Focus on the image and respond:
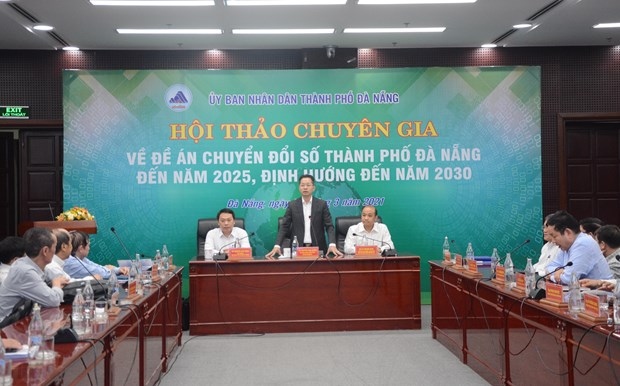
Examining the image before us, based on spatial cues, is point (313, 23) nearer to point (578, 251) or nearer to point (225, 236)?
point (225, 236)

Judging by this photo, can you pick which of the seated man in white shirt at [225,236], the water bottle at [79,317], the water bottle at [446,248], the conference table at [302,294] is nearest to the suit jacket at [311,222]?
the seated man in white shirt at [225,236]

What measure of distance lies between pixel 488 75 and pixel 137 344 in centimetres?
594

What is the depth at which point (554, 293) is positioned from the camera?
11.1 ft

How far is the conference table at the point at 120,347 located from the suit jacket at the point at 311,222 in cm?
165

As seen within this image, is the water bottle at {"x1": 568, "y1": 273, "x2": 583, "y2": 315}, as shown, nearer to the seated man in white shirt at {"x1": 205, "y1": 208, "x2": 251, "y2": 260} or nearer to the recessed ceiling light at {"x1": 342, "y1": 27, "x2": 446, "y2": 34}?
the seated man in white shirt at {"x1": 205, "y1": 208, "x2": 251, "y2": 260}

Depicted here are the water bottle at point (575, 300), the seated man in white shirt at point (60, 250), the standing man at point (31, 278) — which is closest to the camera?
the water bottle at point (575, 300)

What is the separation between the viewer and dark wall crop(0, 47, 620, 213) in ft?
27.1

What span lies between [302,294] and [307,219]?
981mm

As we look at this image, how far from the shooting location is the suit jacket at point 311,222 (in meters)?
6.78

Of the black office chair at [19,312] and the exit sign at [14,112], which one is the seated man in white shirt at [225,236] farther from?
the exit sign at [14,112]

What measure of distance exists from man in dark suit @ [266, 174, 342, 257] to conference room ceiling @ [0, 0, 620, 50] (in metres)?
1.79

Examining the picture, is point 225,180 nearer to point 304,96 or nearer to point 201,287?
point 304,96

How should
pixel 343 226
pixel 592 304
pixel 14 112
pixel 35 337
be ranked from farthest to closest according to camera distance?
pixel 14 112 → pixel 343 226 → pixel 592 304 → pixel 35 337

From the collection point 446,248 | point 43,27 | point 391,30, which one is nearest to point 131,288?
point 446,248
